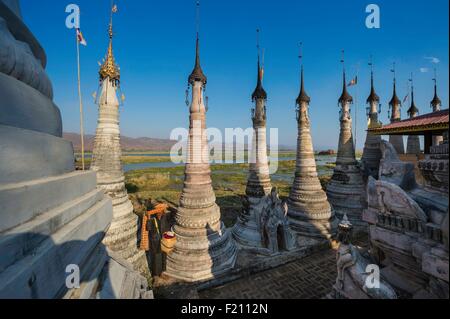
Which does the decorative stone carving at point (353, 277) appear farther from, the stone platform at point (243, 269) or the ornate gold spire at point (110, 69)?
the ornate gold spire at point (110, 69)

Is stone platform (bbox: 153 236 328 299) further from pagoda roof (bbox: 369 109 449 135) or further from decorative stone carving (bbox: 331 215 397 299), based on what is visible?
pagoda roof (bbox: 369 109 449 135)

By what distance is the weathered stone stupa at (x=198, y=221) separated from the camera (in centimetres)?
916

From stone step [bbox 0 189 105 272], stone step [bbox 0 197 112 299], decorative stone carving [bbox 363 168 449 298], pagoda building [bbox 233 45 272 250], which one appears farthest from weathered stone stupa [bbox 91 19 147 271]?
decorative stone carving [bbox 363 168 449 298]

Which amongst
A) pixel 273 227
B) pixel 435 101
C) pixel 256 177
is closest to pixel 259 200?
pixel 256 177

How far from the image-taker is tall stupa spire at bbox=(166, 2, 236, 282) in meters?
9.16

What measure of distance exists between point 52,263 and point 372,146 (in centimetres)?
2152

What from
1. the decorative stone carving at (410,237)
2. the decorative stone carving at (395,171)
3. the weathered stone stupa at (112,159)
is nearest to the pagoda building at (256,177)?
the weathered stone stupa at (112,159)

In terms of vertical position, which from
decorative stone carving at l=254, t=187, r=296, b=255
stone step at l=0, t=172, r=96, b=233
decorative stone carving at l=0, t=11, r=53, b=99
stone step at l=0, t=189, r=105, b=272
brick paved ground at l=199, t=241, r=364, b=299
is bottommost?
brick paved ground at l=199, t=241, r=364, b=299

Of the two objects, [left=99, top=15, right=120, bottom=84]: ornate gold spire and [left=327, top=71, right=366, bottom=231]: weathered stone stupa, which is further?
[left=327, top=71, right=366, bottom=231]: weathered stone stupa

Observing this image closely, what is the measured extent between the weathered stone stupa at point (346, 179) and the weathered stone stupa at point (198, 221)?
10.8 meters

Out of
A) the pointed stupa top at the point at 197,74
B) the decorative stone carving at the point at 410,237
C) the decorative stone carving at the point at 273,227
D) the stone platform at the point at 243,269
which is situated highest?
the pointed stupa top at the point at 197,74

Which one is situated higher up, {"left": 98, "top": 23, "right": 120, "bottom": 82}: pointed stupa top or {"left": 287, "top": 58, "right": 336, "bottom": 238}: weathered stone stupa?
{"left": 98, "top": 23, "right": 120, "bottom": 82}: pointed stupa top
